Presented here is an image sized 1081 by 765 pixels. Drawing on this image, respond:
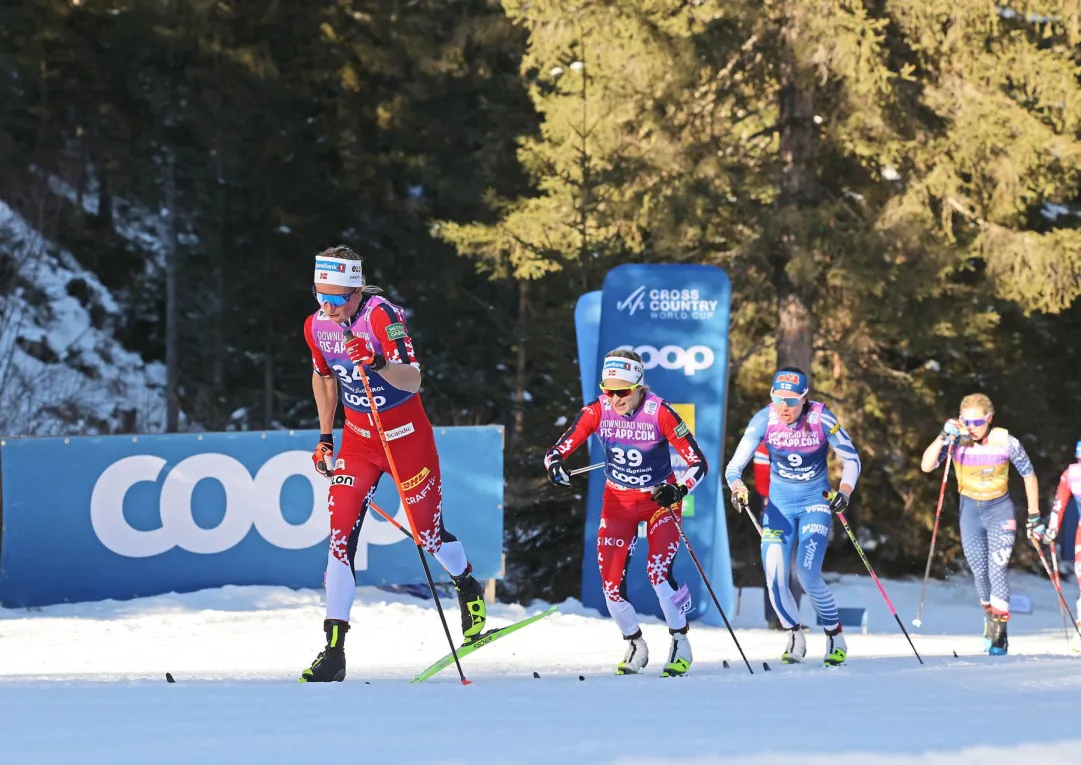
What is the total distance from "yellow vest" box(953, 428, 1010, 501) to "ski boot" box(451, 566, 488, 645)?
5.48 meters

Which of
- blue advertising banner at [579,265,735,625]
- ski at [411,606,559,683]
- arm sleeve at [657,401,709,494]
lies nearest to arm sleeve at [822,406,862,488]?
arm sleeve at [657,401,709,494]

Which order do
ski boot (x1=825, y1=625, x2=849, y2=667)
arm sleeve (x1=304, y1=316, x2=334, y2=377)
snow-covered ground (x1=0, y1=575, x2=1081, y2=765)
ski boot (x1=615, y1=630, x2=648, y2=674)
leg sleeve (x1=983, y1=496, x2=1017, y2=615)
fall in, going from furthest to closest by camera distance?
leg sleeve (x1=983, y1=496, x2=1017, y2=615), ski boot (x1=825, y1=625, x2=849, y2=667), ski boot (x1=615, y1=630, x2=648, y2=674), arm sleeve (x1=304, y1=316, x2=334, y2=377), snow-covered ground (x1=0, y1=575, x2=1081, y2=765)

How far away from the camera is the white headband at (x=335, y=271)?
711 centimetres

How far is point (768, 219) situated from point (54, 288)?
695 inches

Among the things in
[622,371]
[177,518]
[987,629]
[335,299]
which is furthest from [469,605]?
[987,629]

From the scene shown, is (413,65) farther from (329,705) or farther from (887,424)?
(329,705)

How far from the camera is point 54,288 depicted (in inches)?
1144

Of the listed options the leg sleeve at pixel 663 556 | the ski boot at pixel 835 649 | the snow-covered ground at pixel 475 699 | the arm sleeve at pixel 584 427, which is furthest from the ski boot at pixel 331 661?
the ski boot at pixel 835 649

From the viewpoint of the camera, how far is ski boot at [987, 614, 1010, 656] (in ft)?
36.5

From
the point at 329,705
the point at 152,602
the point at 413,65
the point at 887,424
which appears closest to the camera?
the point at 329,705

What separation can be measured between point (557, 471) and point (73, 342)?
2082cm

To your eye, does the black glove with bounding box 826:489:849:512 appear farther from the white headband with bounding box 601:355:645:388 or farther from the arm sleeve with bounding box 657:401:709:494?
the white headband with bounding box 601:355:645:388

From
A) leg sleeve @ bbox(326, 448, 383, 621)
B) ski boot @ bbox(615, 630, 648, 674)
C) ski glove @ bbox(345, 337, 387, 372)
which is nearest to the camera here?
ski glove @ bbox(345, 337, 387, 372)

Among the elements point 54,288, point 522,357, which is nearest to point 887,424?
point 522,357
